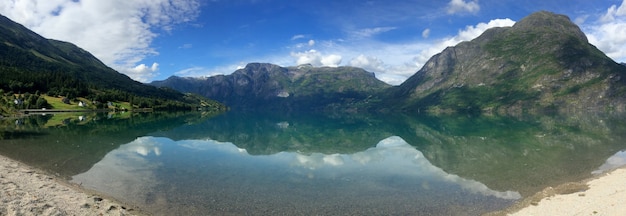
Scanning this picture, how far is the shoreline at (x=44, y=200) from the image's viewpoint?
67.8ft

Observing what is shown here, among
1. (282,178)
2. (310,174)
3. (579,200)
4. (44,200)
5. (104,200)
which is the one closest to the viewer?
(44,200)

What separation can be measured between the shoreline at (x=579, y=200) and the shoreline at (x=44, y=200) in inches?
1154

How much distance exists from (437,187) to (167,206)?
88.0 ft

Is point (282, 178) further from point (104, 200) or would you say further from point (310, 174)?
point (104, 200)

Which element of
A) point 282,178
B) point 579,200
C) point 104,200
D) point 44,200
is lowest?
point 282,178

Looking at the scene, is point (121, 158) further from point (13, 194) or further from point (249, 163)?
point (13, 194)

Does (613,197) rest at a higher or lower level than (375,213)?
higher

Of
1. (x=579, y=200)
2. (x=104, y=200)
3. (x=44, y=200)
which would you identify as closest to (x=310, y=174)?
(x=104, y=200)

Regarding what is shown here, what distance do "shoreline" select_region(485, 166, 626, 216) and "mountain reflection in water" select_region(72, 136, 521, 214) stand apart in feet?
10.0

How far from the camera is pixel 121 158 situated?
164 ft

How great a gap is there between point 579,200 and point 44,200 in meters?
40.0

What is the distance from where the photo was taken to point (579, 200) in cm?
2753

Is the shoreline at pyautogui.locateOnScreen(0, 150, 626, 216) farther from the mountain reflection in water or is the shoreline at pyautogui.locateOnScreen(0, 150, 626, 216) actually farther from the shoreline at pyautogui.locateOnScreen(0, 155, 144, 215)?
the mountain reflection in water

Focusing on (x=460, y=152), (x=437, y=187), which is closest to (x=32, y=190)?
(x=437, y=187)
